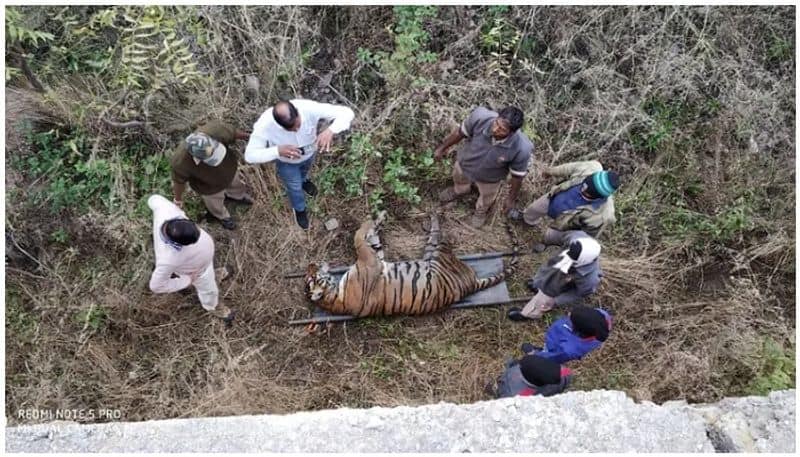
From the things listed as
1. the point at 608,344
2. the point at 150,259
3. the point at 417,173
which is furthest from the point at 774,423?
the point at 150,259

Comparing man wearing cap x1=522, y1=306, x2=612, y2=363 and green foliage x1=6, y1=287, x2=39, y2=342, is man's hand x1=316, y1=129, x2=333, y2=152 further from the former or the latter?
green foliage x1=6, y1=287, x2=39, y2=342

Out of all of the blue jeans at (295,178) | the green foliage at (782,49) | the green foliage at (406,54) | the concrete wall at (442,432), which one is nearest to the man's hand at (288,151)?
the blue jeans at (295,178)

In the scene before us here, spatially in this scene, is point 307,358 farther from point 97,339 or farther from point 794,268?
point 794,268

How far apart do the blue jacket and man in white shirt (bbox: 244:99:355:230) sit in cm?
201

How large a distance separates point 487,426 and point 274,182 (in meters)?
2.75

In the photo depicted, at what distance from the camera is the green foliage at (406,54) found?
5.15m

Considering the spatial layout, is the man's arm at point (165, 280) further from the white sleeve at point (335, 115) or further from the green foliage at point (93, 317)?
the white sleeve at point (335, 115)

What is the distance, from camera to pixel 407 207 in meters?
5.08

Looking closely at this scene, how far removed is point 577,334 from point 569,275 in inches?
18.4

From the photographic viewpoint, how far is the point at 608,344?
15.0ft

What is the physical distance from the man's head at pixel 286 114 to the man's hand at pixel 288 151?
0.14 m

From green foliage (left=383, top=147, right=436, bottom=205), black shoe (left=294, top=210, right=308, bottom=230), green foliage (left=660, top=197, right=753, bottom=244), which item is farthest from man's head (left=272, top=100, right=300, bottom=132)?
green foliage (left=660, top=197, right=753, bottom=244)

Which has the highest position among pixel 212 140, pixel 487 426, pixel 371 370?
pixel 212 140

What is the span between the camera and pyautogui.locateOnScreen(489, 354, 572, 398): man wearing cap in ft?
11.5
